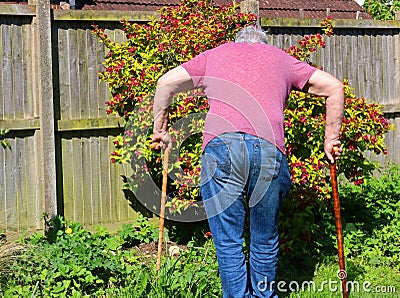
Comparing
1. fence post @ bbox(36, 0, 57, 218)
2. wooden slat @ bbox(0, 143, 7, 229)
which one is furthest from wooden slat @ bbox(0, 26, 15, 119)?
wooden slat @ bbox(0, 143, 7, 229)

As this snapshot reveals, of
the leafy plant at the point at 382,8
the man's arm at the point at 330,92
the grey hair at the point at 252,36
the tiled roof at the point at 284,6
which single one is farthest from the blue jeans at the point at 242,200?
→ the leafy plant at the point at 382,8

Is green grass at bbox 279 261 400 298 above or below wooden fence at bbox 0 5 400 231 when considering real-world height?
below

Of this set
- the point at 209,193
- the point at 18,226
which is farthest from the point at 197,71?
the point at 18,226

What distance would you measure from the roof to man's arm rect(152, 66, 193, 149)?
26.0ft

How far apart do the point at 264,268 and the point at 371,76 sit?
4.87 meters

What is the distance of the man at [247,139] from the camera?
14.0 ft

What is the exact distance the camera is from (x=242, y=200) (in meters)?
4.39

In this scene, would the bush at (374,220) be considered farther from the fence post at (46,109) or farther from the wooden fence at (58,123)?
the fence post at (46,109)

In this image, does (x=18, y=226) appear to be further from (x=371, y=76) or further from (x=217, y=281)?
(x=371, y=76)

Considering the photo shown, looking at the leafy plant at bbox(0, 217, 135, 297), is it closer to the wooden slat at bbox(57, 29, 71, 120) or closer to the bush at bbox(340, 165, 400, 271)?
the wooden slat at bbox(57, 29, 71, 120)

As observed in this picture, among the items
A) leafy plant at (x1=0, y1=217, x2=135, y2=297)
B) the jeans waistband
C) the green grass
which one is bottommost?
the green grass

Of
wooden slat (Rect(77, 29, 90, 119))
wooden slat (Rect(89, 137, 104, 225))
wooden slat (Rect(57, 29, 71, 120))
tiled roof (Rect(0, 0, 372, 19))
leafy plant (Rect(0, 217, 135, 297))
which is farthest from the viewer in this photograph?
tiled roof (Rect(0, 0, 372, 19))

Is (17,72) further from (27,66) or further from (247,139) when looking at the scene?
(247,139)

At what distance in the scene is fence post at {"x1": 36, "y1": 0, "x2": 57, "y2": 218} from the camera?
621 cm
